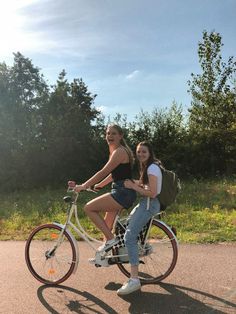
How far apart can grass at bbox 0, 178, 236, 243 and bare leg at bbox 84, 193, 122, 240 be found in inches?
96.2

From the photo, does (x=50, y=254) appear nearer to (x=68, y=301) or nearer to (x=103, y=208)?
(x=68, y=301)

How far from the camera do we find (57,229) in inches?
226

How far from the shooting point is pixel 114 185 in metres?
5.48

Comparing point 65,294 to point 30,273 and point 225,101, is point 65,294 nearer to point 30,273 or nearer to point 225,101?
point 30,273

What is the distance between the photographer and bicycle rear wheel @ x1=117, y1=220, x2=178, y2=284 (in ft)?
18.0

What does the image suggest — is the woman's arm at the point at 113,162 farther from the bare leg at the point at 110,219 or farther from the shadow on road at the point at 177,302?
the shadow on road at the point at 177,302

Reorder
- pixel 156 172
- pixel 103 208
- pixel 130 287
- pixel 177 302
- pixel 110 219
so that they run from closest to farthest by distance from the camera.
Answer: pixel 177 302 < pixel 130 287 < pixel 156 172 < pixel 103 208 < pixel 110 219

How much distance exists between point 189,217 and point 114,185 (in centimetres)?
484

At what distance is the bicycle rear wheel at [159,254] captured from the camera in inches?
217

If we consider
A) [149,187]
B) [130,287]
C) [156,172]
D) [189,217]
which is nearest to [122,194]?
[149,187]

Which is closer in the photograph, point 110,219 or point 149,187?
point 149,187

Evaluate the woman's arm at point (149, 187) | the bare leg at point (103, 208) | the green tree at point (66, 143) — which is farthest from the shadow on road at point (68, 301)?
the green tree at point (66, 143)

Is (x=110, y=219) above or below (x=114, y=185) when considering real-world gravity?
below

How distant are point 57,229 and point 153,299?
4.94 ft
